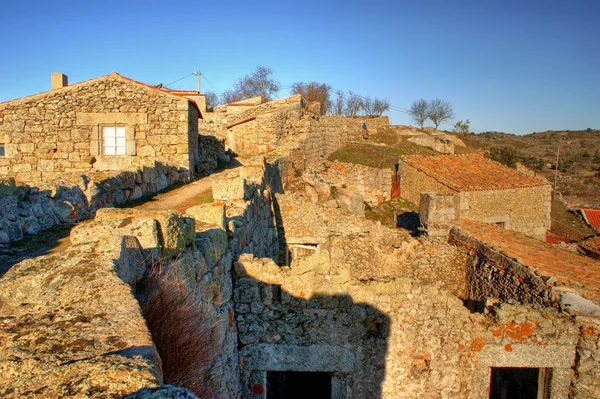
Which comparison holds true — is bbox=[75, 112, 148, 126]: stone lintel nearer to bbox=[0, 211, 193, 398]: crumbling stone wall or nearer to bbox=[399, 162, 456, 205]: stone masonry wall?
bbox=[0, 211, 193, 398]: crumbling stone wall

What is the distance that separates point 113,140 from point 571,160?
54.3m

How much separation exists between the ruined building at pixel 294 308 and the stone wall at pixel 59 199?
1620 millimetres

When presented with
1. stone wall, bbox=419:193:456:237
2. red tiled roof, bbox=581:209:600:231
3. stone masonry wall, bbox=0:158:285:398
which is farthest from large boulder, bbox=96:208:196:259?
red tiled roof, bbox=581:209:600:231

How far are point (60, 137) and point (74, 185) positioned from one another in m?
5.80

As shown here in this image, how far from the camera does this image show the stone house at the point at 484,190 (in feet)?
57.2

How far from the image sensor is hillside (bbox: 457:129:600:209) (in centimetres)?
3656

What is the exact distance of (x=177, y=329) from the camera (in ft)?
8.55

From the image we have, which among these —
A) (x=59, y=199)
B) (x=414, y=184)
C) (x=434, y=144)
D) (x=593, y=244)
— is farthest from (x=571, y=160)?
(x=59, y=199)

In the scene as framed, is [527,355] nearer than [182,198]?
Yes

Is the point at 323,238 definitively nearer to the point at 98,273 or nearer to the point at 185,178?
the point at 185,178

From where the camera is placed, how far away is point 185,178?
10.5m

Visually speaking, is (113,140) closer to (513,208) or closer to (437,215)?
(437,215)

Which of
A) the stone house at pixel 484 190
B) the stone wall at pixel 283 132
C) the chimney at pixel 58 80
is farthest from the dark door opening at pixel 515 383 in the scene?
the chimney at pixel 58 80

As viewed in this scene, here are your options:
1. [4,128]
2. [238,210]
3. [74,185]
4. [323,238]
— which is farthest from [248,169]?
[4,128]
